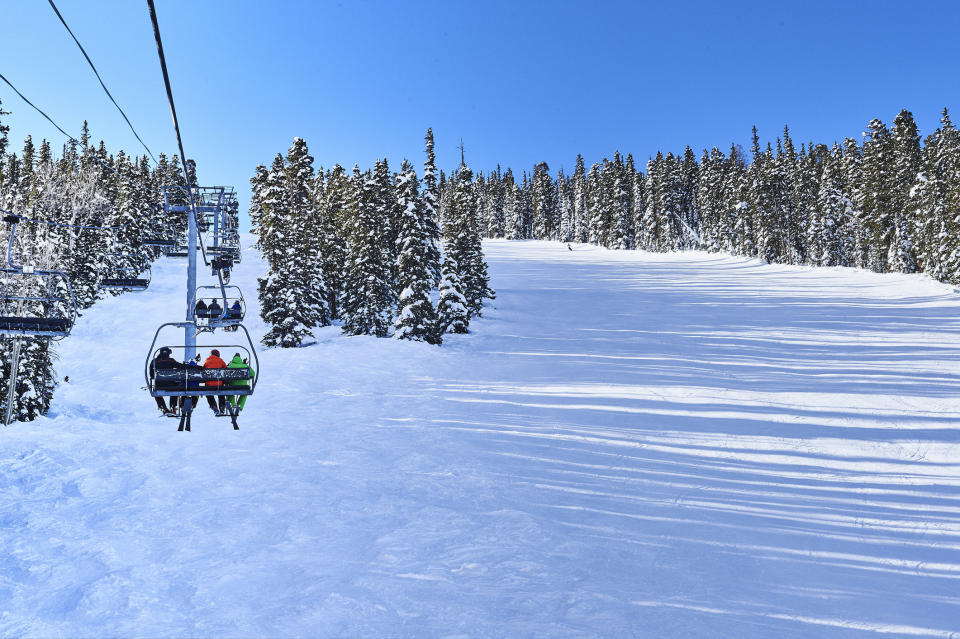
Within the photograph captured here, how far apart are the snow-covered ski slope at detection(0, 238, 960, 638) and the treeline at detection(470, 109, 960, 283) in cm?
2917

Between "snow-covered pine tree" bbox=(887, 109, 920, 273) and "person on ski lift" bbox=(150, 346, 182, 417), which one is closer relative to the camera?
"person on ski lift" bbox=(150, 346, 182, 417)

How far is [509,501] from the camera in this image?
43.2 feet

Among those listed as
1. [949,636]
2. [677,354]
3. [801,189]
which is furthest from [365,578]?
[801,189]

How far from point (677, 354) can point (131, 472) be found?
82.5ft

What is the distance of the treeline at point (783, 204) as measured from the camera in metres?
50.0

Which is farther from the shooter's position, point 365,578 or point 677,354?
point 677,354

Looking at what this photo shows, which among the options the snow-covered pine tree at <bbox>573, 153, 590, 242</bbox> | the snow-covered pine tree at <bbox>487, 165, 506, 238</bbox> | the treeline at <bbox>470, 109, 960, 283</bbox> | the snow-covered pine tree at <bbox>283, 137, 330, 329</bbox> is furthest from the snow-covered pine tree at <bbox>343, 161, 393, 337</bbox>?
the snow-covered pine tree at <bbox>487, 165, 506, 238</bbox>

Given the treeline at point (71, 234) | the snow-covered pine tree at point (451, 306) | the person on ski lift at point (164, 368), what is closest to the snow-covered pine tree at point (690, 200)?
the snow-covered pine tree at point (451, 306)

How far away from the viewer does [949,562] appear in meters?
10.9

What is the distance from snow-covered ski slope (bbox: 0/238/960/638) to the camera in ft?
28.2

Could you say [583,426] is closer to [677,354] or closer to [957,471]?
[957,471]

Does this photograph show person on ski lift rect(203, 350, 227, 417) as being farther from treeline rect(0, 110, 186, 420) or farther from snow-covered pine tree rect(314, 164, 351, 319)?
snow-covered pine tree rect(314, 164, 351, 319)

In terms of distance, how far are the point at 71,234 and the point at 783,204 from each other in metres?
81.9

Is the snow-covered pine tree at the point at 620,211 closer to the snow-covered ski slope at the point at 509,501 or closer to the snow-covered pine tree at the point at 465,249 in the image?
the snow-covered pine tree at the point at 465,249
